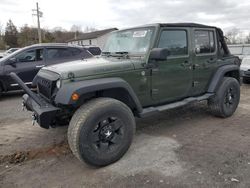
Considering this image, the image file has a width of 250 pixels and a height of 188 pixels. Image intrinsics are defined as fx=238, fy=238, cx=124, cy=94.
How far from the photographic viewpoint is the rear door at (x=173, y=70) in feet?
12.9

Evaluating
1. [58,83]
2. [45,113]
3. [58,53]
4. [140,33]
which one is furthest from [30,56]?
[45,113]

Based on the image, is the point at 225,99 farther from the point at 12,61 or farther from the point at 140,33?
the point at 12,61

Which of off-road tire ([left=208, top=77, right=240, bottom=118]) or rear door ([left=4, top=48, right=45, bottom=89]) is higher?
rear door ([left=4, top=48, right=45, bottom=89])

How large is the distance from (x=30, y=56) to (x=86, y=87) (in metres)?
5.12

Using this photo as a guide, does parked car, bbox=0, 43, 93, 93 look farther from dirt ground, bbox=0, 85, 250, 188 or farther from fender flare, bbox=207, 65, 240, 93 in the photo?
fender flare, bbox=207, 65, 240, 93

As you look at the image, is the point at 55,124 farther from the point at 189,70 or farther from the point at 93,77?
the point at 189,70

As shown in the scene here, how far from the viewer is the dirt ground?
2.90 metres

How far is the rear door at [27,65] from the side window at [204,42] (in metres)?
4.88

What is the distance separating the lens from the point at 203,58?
466cm

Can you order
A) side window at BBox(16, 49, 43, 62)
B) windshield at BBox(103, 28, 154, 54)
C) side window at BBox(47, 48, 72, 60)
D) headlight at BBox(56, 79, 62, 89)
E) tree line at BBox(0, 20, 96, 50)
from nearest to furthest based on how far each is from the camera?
headlight at BBox(56, 79, 62, 89)
windshield at BBox(103, 28, 154, 54)
side window at BBox(16, 49, 43, 62)
side window at BBox(47, 48, 72, 60)
tree line at BBox(0, 20, 96, 50)

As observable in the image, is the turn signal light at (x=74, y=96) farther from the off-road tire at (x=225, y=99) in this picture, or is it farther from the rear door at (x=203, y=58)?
the off-road tire at (x=225, y=99)

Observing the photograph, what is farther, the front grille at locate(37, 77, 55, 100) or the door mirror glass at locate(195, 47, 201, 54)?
the door mirror glass at locate(195, 47, 201, 54)

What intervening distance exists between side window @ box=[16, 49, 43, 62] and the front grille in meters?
3.88

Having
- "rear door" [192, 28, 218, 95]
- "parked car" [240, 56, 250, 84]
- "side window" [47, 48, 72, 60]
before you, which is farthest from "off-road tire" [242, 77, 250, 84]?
"side window" [47, 48, 72, 60]
